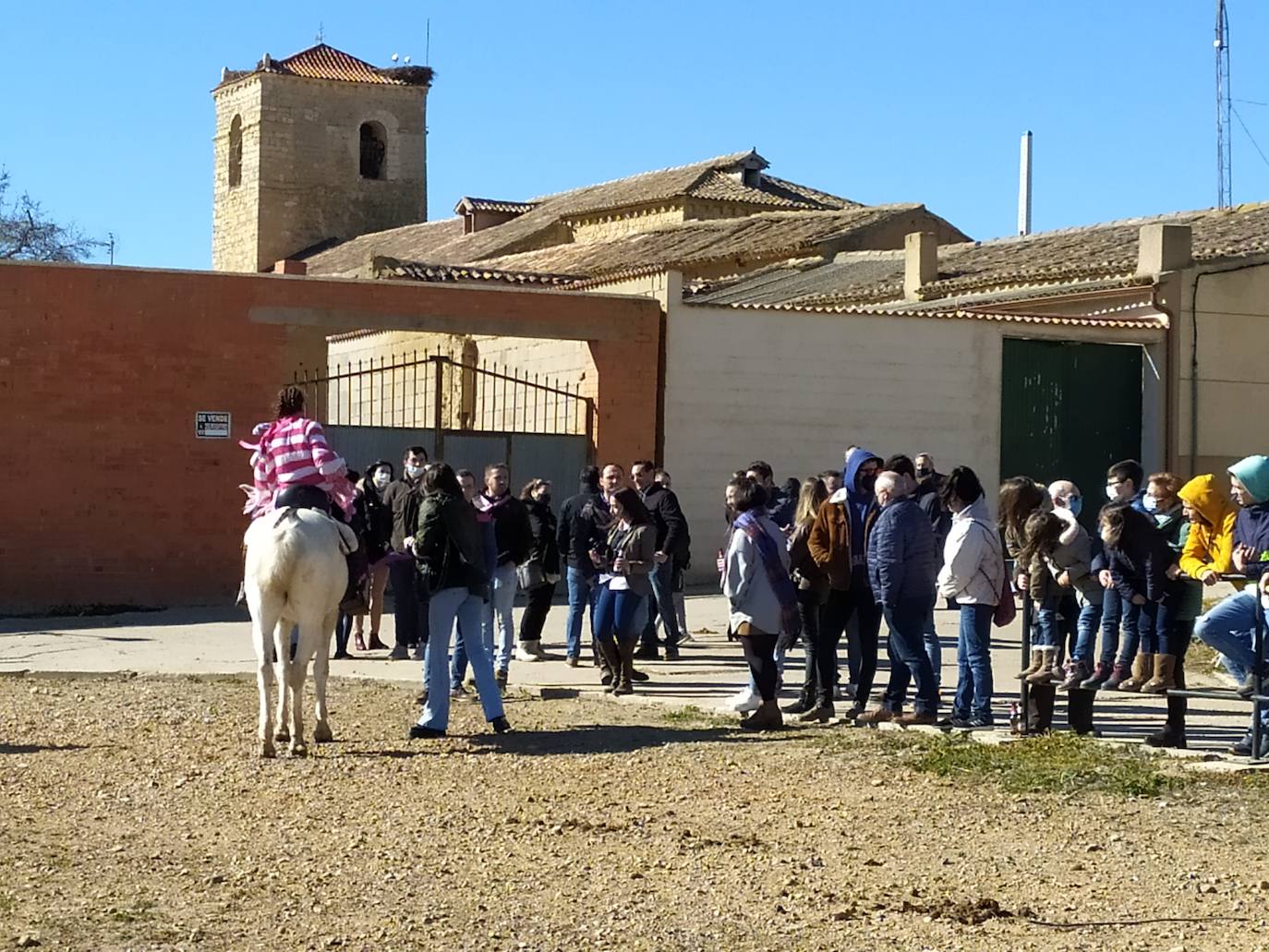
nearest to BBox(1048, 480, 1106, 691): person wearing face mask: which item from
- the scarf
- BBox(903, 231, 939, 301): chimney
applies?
the scarf

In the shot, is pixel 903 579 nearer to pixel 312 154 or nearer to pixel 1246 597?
pixel 1246 597

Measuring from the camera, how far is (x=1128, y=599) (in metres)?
12.4

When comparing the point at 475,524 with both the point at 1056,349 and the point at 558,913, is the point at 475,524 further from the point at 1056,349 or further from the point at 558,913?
the point at 1056,349

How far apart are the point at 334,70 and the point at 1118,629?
57849 millimetres

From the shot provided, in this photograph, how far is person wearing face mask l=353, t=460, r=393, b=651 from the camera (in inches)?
649

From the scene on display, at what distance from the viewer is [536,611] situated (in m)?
16.6

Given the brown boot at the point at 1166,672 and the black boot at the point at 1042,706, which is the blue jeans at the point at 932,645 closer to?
the black boot at the point at 1042,706

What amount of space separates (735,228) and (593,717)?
2752 centimetres

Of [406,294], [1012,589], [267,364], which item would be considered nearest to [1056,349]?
[406,294]

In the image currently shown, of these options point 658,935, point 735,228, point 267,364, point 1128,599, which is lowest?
point 658,935

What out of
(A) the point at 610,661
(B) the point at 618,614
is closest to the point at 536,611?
(A) the point at 610,661

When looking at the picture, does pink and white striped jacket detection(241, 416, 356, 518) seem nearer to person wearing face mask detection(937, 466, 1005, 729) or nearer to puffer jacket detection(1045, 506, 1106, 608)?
person wearing face mask detection(937, 466, 1005, 729)

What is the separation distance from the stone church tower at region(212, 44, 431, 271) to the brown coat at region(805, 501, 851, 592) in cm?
5386

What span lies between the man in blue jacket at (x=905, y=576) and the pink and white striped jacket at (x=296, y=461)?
10.9 feet
